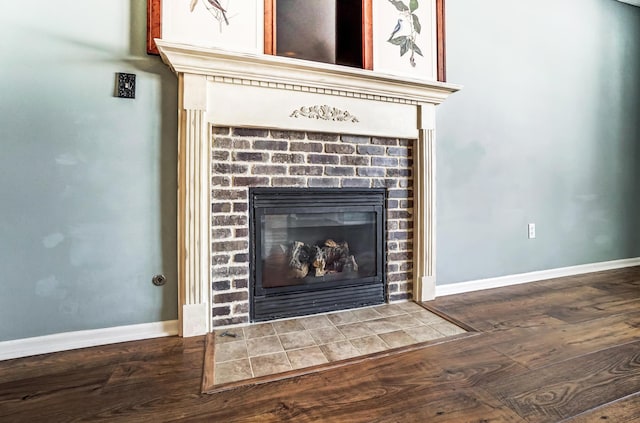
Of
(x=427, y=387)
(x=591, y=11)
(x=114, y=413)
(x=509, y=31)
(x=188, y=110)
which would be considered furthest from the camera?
(x=591, y=11)

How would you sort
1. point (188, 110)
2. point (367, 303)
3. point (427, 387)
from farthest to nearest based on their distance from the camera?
point (367, 303)
point (188, 110)
point (427, 387)

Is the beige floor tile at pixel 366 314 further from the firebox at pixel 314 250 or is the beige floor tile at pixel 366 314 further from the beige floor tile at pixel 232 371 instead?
the beige floor tile at pixel 232 371

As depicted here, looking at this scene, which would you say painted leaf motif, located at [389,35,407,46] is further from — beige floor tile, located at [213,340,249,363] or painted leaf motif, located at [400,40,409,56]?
beige floor tile, located at [213,340,249,363]

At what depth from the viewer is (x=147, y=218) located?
1693 mm

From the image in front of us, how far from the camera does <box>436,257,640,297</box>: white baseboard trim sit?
240 centimetres

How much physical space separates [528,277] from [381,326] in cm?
167

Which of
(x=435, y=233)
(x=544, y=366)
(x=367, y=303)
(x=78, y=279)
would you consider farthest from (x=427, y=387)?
(x=78, y=279)

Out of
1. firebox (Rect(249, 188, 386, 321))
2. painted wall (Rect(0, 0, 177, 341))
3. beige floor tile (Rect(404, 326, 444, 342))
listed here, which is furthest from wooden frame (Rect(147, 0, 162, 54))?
beige floor tile (Rect(404, 326, 444, 342))

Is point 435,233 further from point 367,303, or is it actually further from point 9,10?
point 9,10

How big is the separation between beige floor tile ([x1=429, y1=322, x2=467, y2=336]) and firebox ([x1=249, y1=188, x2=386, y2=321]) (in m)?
0.46

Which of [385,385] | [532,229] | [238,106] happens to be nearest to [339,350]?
[385,385]

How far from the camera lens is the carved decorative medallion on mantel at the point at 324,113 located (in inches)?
74.2

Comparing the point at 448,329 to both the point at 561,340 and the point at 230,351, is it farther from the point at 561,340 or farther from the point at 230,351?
the point at 230,351

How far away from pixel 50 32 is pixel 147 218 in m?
1.00
